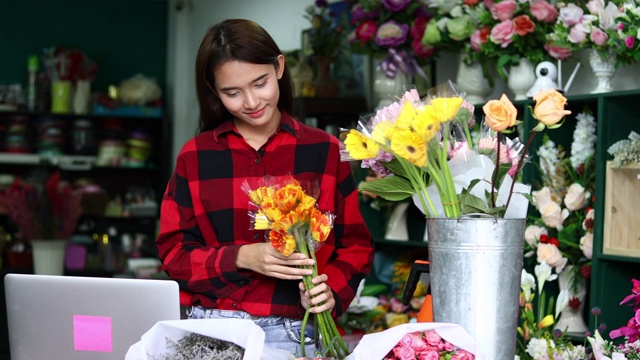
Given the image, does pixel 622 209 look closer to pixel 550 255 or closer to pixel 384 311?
pixel 550 255

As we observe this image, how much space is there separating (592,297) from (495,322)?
A: 1773 millimetres

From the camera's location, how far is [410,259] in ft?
14.3

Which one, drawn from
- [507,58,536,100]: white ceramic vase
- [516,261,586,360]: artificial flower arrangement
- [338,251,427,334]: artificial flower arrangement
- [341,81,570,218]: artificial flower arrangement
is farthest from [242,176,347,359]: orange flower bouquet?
[338,251,427,334]: artificial flower arrangement

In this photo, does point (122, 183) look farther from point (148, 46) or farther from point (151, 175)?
point (148, 46)

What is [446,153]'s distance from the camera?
1.61 meters

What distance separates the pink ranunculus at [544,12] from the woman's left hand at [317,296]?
6.32 feet

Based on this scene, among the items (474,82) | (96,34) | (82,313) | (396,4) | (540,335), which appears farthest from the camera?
(96,34)

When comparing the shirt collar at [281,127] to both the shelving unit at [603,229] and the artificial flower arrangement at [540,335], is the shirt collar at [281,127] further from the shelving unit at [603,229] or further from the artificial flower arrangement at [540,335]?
the shelving unit at [603,229]

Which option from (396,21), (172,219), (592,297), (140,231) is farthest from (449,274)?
(140,231)

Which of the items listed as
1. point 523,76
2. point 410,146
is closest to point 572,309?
point 523,76

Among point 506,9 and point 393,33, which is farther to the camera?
point 393,33

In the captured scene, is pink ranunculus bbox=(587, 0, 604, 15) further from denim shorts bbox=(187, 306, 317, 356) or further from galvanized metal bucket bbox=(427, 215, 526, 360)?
galvanized metal bucket bbox=(427, 215, 526, 360)

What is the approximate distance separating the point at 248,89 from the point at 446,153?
22.7 inches

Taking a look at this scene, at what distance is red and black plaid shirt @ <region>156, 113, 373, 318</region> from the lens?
208 centimetres
